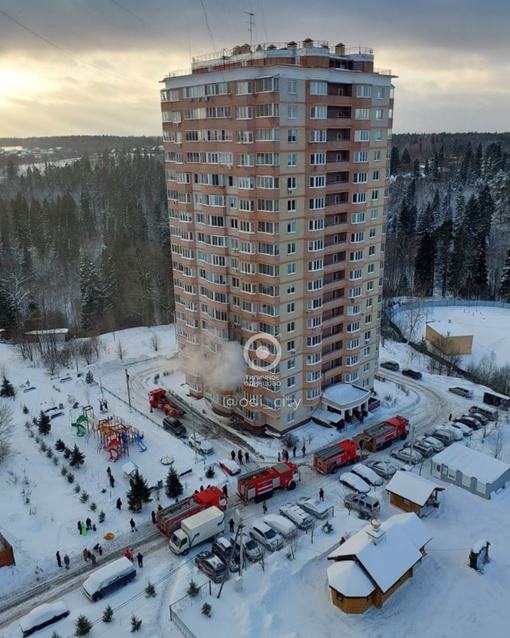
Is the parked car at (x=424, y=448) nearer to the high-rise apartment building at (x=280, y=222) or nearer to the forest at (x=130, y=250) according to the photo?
the high-rise apartment building at (x=280, y=222)

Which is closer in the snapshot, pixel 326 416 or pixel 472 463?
pixel 472 463

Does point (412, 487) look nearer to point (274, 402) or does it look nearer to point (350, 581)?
point (350, 581)

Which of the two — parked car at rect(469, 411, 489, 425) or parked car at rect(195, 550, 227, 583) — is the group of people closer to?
parked car at rect(195, 550, 227, 583)

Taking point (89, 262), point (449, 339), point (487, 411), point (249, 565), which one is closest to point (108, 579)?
point (249, 565)

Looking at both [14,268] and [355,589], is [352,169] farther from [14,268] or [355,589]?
[14,268]

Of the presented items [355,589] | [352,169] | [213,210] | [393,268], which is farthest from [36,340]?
[393,268]

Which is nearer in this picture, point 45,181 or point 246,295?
point 246,295

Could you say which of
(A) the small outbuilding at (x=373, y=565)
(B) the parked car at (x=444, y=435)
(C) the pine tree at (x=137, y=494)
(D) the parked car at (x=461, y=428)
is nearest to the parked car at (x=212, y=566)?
(A) the small outbuilding at (x=373, y=565)
